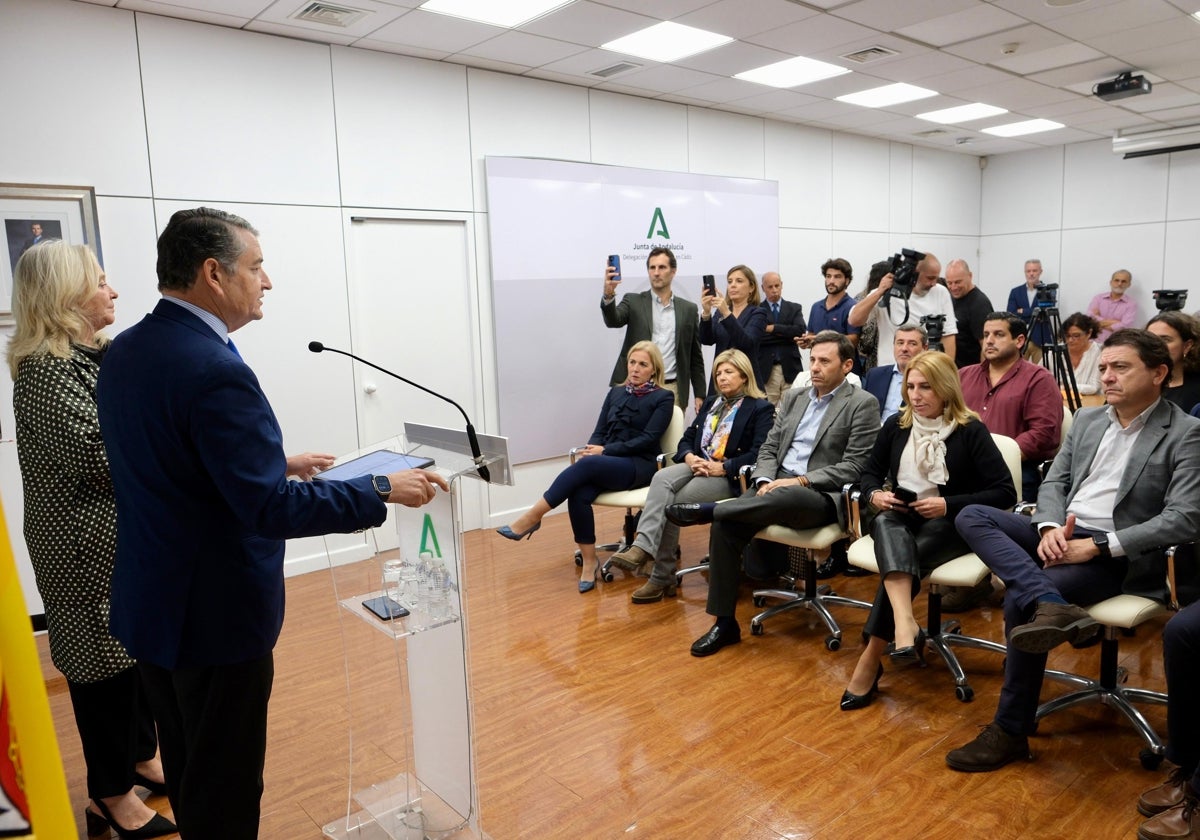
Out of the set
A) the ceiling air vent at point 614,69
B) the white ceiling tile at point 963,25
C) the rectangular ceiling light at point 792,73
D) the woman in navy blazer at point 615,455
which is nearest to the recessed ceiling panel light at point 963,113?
the rectangular ceiling light at point 792,73

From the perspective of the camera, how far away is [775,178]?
26.4 ft

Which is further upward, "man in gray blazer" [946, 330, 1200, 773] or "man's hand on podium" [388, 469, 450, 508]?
"man's hand on podium" [388, 469, 450, 508]

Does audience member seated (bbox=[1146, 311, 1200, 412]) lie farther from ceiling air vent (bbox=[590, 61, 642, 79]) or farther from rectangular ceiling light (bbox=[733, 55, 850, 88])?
ceiling air vent (bbox=[590, 61, 642, 79])

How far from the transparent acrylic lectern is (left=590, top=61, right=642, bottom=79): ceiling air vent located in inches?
167

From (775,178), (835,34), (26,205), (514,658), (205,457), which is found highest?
(835,34)

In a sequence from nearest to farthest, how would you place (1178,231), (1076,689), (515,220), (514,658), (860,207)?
(1076,689) < (514,658) < (515,220) < (860,207) < (1178,231)

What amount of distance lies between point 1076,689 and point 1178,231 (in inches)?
354

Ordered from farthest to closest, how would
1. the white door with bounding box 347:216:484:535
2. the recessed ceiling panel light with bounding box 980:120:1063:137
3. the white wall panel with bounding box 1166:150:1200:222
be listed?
1. the white wall panel with bounding box 1166:150:1200:222
2. the recessed ceiling panel light with bounding box 980:120:1063:137
3. the white door with bounding box 347:216:484:535

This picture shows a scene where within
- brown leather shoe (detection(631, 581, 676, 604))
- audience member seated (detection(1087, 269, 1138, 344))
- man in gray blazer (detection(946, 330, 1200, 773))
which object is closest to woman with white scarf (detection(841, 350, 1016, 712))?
man in gray blazer (detection(946, 330, 1200, 773))

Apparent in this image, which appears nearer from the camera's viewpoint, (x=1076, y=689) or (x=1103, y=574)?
(x=1103, y=574)

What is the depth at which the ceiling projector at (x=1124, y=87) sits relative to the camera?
22.7ft

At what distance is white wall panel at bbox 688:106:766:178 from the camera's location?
24.0 ft

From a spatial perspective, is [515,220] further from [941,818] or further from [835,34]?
[941,818]

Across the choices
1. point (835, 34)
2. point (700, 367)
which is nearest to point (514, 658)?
point (700, 367)
